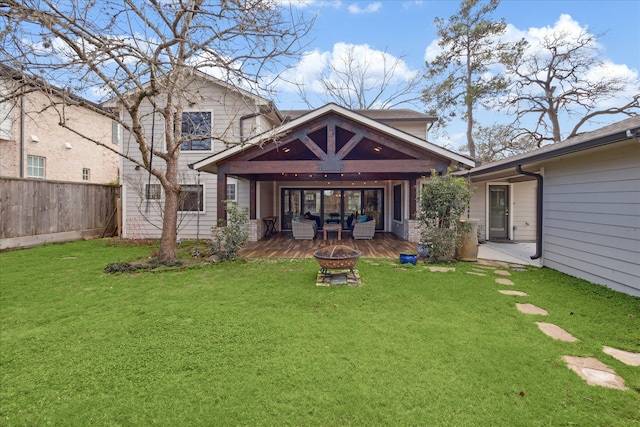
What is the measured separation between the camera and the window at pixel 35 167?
11955 millimetres

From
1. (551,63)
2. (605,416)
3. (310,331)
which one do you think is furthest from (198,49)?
(551,63)

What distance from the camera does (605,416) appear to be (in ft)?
6.98

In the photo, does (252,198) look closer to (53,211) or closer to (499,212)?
(53,211)

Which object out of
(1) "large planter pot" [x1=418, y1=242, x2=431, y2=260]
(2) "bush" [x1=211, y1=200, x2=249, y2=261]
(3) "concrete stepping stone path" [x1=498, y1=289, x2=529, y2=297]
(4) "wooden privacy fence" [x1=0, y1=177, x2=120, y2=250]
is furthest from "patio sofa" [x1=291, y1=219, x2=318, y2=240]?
(4) "wooden privacy fence" [x1=0, y1=177, x2=120, y2=250]

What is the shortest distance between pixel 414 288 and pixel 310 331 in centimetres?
239

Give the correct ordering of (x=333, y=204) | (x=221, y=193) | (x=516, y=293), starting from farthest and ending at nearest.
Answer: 1. (x=333, y=204)
2. (x=221, y=193)
3. (x=516, y=293)

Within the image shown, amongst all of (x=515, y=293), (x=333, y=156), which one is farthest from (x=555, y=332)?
(x=333, y=156)

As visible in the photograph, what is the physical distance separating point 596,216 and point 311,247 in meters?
6.54

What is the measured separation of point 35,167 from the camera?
1223 centimetres

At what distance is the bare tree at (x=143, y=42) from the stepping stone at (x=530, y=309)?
5.93 metres

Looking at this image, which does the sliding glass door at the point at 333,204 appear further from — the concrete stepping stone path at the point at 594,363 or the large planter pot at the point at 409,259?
the concrete stepping stone path at the point at 594,363

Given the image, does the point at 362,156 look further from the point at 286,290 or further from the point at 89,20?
the point at 89,20

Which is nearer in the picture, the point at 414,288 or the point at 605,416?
→ the point at 605,416

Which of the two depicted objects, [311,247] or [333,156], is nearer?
[333,156]
